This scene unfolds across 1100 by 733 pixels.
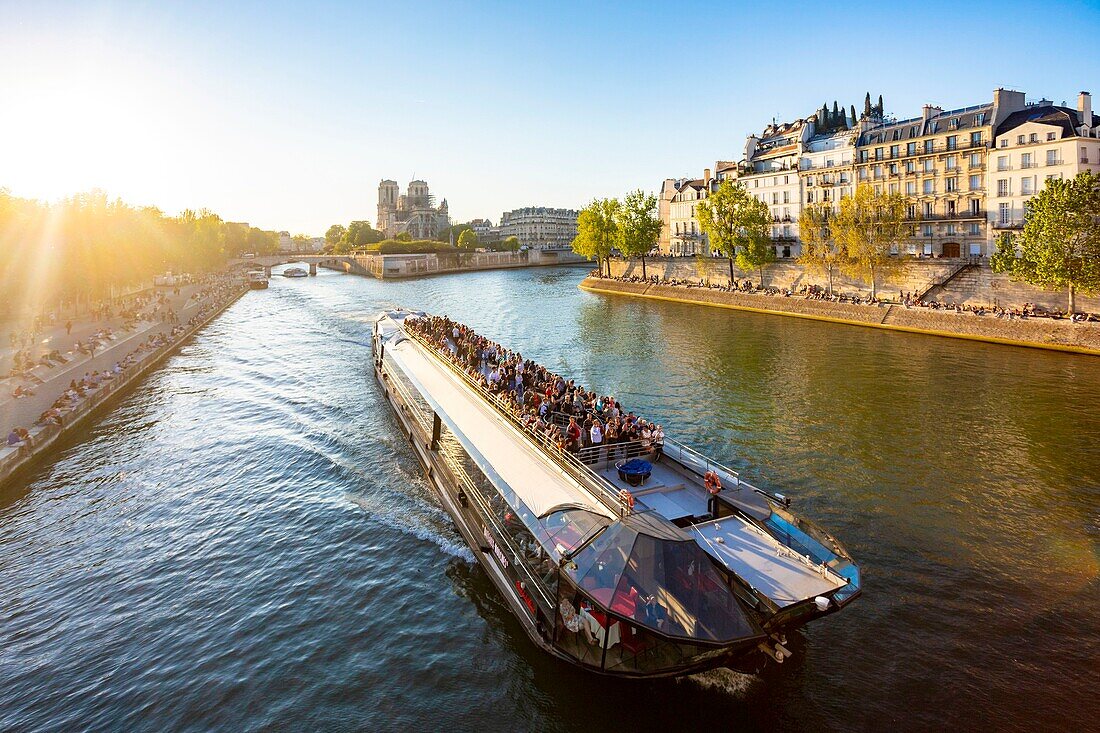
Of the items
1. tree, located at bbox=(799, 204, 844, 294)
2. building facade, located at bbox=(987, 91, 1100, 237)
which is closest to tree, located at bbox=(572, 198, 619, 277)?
tree, located at bbox=(799, 204, 844, 294)

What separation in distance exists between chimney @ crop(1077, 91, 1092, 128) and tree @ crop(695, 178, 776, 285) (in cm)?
2791

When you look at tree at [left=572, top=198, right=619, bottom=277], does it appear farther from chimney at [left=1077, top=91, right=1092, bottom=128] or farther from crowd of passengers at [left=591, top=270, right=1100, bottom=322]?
chimney at [left=1077, top=91, right=1092, bottom=128]

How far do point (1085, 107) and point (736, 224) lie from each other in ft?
102

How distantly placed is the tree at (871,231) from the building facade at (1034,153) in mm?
8237

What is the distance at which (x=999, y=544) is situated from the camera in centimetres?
1692

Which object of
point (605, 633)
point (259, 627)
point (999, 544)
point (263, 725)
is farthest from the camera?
point (999, 544)

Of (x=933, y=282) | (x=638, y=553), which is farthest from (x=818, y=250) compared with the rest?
(x=638, y=553)

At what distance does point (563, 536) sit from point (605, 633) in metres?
1.88

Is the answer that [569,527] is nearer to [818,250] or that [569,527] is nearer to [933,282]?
[933,282]

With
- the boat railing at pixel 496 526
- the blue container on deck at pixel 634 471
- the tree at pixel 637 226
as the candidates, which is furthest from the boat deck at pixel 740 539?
the tree at pixel 637 226

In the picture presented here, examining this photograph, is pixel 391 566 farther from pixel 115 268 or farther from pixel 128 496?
pixel 115 268

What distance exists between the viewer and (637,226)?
289 feet

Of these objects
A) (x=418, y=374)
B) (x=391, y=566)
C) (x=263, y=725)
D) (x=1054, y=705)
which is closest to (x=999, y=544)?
(x=1054, y=705)

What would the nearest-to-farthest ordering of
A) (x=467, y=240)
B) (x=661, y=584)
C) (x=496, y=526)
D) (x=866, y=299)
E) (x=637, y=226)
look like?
(x=661, y=584), (x=496, y=526), (x=866, y=299), (x=637, y=226), (x=467, y=240)
